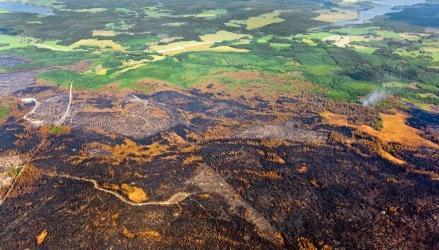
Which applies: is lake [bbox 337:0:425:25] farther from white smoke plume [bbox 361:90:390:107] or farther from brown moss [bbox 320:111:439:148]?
brown moss [bbox 320:111:439:148]

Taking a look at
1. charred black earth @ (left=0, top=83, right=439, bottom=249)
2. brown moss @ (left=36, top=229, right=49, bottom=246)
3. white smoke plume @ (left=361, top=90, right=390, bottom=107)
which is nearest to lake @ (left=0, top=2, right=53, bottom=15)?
charred black earth @ (left=0, top=83, right=439, bottom=249)

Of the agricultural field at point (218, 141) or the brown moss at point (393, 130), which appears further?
the brown moss at point (393, 130)

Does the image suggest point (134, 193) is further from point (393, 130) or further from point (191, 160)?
point (393, 130)

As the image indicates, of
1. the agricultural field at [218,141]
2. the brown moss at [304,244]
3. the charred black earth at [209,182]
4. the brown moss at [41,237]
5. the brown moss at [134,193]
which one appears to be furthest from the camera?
the brown moss at [134,193]

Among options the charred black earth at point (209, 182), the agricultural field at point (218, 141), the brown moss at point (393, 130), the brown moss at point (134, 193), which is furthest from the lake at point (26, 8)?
the brown moss at point (134, 193)

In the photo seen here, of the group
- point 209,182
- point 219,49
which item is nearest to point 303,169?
point 209,182

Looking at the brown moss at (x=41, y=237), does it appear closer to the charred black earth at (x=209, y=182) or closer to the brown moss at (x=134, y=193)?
the charred black earth at (x=209, y=182)

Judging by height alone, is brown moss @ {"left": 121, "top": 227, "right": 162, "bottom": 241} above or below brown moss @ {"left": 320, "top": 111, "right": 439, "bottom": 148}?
below
